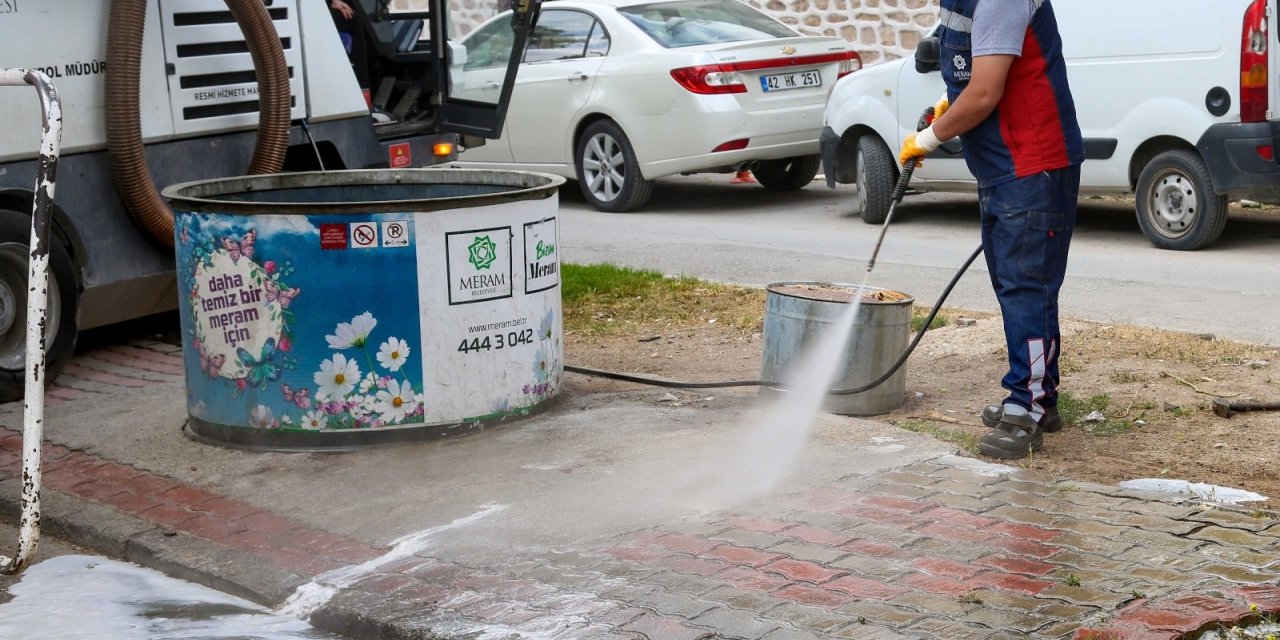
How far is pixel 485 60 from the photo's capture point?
33.3ft

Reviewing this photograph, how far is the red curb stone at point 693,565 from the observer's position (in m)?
4.33

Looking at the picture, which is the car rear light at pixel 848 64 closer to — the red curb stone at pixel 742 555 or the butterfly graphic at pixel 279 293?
the butterfly graphic at pixel 279 293

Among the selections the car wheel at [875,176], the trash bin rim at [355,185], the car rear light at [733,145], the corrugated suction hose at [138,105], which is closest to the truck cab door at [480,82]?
the corrugated suction hose at [138,105]

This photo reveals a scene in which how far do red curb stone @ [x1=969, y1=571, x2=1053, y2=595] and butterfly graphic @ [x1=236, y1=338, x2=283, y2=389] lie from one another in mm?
2844

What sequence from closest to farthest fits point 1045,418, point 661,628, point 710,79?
point 661,628
point 1045,418
point 710,79

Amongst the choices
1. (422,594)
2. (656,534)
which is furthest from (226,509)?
(656,534)

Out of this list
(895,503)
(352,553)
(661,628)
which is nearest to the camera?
(661,628)

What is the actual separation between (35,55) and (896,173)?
703 centimetres

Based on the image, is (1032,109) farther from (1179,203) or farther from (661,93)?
(661,93)

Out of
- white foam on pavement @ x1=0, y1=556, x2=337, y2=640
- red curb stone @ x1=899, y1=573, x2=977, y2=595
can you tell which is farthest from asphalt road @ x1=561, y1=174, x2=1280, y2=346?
white foam on pavement @ x1=0, y1=556, x2=337, y2=640

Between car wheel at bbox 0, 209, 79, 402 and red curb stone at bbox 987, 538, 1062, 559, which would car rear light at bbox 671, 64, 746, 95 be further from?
red curb stone at bbox 987, 538, 1062, 559

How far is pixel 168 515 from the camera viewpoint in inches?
206

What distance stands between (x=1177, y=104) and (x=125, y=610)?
26.0 ft

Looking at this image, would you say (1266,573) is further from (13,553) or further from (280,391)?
(13,553)
